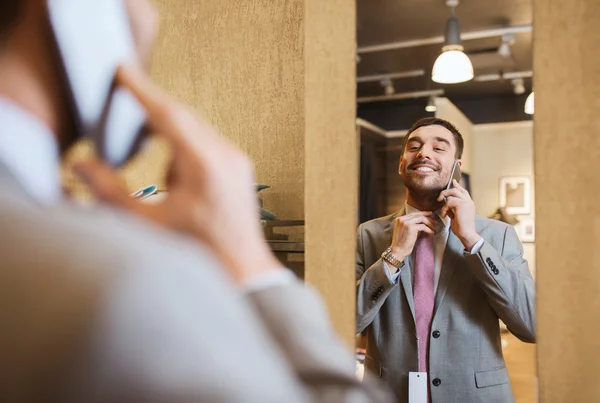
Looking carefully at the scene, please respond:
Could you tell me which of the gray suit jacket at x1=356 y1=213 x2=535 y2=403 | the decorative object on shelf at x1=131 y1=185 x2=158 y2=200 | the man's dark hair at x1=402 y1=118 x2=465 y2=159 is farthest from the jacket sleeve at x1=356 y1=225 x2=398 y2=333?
Result: the decorative object on shelf at x1=131 y1=185 x2=158 y2=200

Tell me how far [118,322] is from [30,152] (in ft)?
0.68

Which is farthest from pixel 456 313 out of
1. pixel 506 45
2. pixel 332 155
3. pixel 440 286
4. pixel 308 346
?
pixel 308 346

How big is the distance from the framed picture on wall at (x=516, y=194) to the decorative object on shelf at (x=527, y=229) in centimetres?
1

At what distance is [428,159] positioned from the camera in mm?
1009

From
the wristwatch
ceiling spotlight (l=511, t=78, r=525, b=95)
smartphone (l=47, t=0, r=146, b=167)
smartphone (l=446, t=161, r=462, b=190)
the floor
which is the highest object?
ceiling spotlight (l=511, t=78, r=525, b=95)

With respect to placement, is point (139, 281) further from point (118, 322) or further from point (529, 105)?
point (529, 105)

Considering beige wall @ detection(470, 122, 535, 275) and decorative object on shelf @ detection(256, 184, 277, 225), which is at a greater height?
beige wall @ detection(470, 122, 535, 275)

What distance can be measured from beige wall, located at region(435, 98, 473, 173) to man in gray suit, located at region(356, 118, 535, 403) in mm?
12

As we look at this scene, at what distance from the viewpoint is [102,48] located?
1.72 feet

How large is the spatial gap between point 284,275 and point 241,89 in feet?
2.43

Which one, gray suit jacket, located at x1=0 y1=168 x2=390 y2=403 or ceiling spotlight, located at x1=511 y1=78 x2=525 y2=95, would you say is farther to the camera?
ceiling spotlight, located at x1=511 y1=78 x2=525 y2=95

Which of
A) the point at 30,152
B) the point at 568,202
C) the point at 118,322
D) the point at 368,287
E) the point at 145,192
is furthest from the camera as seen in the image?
the point at 368,287

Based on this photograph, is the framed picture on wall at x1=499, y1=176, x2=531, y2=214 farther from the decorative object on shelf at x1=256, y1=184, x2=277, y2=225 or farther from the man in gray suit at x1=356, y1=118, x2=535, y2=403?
the decorative object on shelf at x1=256, y1=184, x2=277, y2=225

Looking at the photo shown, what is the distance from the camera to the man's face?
100cm
